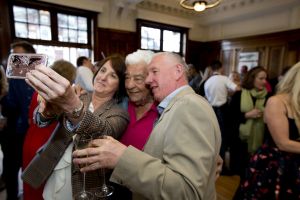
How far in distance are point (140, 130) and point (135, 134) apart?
4 cm

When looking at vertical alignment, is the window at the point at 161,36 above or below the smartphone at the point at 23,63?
above

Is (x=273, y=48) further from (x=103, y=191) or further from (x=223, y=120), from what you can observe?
(x=103, y=191)

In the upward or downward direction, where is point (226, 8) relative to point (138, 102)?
upward

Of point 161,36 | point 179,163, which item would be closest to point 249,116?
point 179,163

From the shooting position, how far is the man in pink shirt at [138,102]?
46.3 inches

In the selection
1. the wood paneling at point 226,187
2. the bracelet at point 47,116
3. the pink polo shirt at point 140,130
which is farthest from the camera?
the wood paneling at point 226,187

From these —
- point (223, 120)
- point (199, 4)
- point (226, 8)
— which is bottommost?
point (223, 120)

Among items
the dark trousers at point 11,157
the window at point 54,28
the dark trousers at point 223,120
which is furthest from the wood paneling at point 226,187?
the window at point 54,28

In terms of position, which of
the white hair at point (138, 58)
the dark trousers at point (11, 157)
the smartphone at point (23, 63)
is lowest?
the dark trousers at point (11, 157)

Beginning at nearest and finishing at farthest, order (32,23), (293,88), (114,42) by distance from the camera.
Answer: (293,88) → (32,23) → (114,42)

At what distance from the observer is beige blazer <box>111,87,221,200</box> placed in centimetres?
64

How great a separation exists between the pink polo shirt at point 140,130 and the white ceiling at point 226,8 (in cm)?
454

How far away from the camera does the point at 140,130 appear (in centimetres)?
118

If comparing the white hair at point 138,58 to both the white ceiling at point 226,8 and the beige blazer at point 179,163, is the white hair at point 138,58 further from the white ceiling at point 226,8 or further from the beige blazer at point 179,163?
the white ceiling at point 226,8
